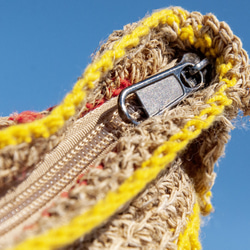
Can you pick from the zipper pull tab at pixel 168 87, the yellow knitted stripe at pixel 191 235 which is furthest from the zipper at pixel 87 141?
the yellow knitted stripe at pixel 191 235

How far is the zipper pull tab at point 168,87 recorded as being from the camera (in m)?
0.69

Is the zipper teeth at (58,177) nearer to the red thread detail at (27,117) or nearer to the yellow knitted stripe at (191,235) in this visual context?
the red thread detail at (27,117)

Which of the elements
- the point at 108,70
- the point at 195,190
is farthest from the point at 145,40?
the point at 195,190

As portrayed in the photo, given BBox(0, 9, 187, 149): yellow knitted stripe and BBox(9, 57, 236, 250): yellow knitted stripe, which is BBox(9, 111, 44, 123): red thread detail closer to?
BBox(0, 9, 187, 149): yellow knitted stripe

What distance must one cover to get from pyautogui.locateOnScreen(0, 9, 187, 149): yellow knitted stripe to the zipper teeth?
0.10 m

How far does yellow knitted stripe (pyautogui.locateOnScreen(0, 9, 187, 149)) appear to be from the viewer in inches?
20.4

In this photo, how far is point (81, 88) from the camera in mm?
612

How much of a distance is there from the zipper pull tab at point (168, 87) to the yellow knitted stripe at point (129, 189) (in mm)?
78

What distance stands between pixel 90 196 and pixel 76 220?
0.21 feet

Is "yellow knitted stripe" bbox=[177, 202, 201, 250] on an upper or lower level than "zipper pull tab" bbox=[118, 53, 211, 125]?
lower

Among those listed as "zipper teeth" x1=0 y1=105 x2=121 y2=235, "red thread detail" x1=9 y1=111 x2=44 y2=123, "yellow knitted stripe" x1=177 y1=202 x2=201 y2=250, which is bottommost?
"yellow knitted stripe" x1=177 y1=202 x2=201 y2=250

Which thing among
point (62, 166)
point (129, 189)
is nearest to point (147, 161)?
point (129, 189)

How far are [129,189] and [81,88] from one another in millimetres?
201

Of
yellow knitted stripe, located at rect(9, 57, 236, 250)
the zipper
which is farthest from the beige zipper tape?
yellow knitted stripe, located at rect(9, 57, 236, 250)
